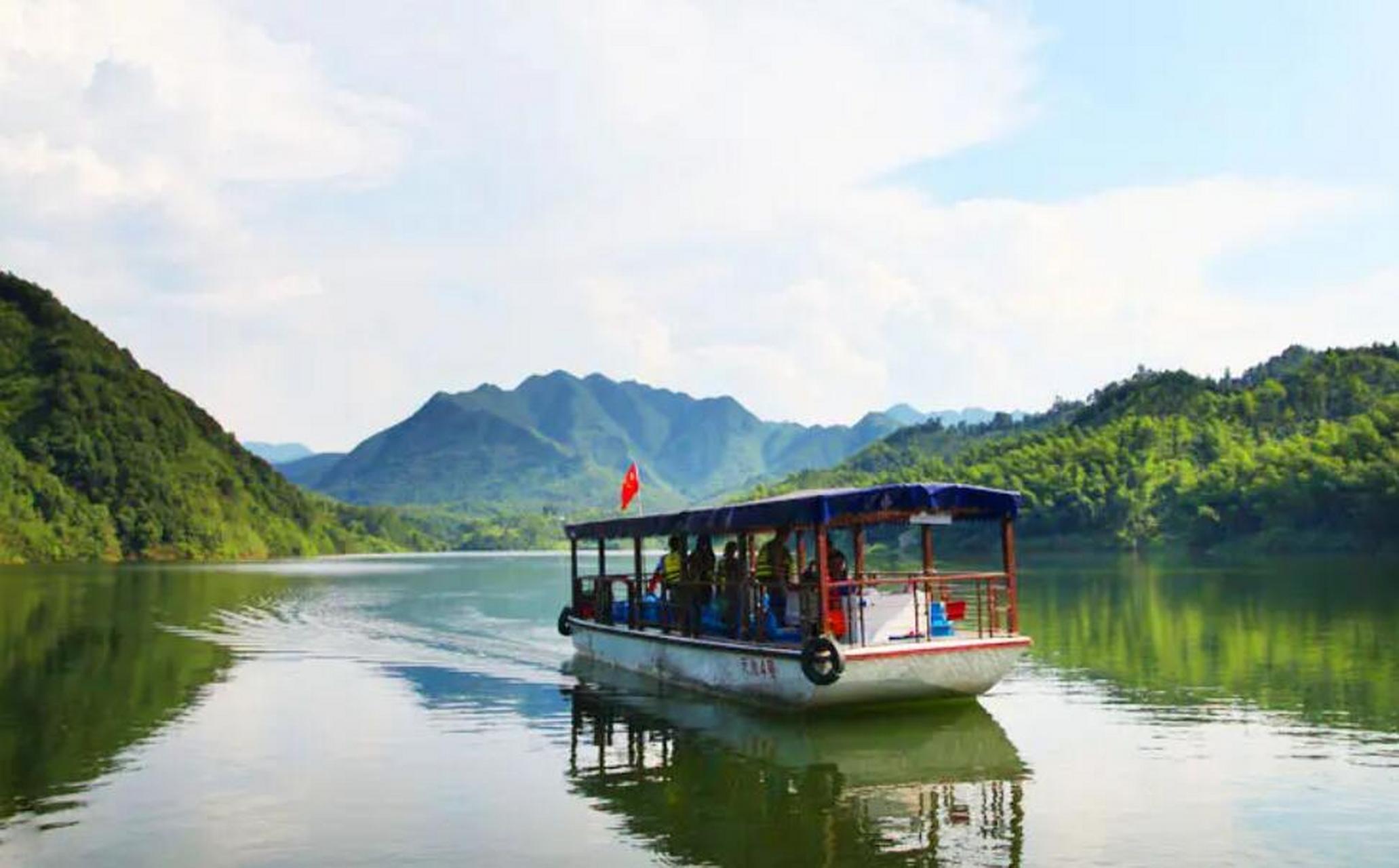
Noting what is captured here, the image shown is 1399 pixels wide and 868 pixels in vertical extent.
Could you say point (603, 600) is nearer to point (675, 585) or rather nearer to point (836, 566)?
point (675, 585)

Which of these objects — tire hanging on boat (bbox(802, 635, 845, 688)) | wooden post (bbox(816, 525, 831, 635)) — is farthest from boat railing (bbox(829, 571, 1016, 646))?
tire hanging on boat (bbox(802, 635, 845, 688))

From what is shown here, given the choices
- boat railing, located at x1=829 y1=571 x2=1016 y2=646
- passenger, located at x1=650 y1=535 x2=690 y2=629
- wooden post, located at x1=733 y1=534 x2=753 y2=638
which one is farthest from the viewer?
passenger, located at x1=650 y1=535 x2=690 y2=629

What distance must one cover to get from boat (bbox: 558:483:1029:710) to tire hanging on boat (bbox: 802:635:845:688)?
0.07ft

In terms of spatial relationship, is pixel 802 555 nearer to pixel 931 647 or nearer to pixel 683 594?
pixel 683 594

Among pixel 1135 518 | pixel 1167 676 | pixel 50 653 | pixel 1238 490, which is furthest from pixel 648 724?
pixel 1135 518

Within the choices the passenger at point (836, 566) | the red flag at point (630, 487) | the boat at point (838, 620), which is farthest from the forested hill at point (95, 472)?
the passenger at point (836, 566)

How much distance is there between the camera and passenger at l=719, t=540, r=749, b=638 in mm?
23422

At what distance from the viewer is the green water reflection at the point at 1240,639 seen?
23875mm

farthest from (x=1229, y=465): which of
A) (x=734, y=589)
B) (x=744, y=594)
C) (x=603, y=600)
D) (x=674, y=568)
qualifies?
(x=744, y=594)

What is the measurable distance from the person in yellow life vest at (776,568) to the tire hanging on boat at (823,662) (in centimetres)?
322

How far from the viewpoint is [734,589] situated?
80.3 feet

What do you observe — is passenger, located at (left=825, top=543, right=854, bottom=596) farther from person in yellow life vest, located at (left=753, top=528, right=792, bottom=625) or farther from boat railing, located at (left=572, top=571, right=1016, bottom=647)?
person in yellow life vest, located at (left=753, top=528, right=792, bottom=625)

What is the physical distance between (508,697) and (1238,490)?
106 meters

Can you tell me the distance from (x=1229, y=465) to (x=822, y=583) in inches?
4784
